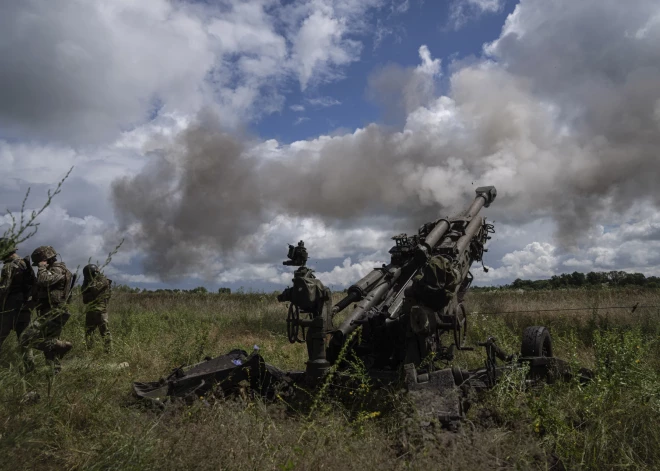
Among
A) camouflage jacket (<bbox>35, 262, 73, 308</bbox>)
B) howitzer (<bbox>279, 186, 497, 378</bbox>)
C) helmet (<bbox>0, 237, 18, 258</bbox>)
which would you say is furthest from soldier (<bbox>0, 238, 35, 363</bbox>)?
helmet (<bbox>0, 237, 18, 258</bbox>)

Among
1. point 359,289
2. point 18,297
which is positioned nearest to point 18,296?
point 18,297

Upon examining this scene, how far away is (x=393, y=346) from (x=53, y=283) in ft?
14.6

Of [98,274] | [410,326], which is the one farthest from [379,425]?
[98,274]

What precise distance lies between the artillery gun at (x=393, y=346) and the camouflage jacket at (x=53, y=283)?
2103 mm

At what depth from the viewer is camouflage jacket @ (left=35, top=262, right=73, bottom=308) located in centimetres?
684

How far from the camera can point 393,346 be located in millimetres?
6758

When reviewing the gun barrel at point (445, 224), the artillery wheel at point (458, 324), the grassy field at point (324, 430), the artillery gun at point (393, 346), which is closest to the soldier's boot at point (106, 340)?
the grassy field at point (324, 430)

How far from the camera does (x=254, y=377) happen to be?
6164 millimetres

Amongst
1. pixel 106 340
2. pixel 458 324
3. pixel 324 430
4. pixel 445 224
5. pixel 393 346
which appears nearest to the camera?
pixel 324 430

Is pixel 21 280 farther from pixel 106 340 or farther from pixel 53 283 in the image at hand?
pixel 106 340

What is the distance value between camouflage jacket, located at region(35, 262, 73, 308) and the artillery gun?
2103 millimetres

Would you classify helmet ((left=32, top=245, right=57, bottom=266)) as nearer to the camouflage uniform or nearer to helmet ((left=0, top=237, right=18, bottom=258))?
the camouflage uniform

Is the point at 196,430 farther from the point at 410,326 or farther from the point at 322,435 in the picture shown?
the point at 410,326

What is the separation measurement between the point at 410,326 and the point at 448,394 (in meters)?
1.08
